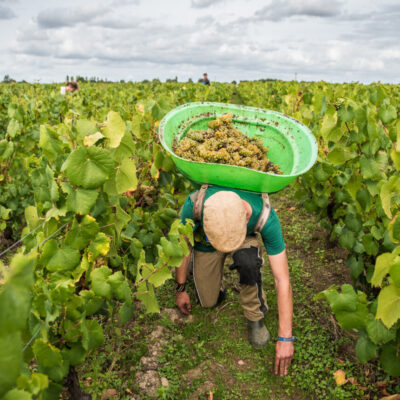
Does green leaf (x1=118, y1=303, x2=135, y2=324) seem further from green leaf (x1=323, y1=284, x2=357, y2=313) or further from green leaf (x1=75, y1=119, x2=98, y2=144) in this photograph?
green leaf (x1=323, y1=284, x2=357, y2=313)

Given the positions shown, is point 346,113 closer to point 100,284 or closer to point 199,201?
point 199,201

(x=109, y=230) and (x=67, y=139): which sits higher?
(x=67, y=139)

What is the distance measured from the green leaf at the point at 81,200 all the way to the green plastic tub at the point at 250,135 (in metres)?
0.68

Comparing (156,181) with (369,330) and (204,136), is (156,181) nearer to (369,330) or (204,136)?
(204,136)

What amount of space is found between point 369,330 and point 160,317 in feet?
5.26

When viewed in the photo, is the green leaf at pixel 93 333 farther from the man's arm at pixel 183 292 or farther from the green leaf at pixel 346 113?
the green leaf at pixel 346 113

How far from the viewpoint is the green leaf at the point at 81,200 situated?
1588 mm

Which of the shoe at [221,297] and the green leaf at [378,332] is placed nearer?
the green leaf at [378,332]

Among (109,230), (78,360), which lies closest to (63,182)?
(109,230)

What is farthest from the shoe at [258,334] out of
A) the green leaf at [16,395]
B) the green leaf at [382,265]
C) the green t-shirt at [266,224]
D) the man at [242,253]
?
the green leaf at [16,395]

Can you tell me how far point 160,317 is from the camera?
2.96m

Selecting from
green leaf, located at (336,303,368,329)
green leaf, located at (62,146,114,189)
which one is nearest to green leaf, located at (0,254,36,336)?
green leaf, located at (62,146,114,189)

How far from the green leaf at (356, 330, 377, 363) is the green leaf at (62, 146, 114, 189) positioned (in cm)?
145

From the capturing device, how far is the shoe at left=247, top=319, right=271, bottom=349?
2719mm
